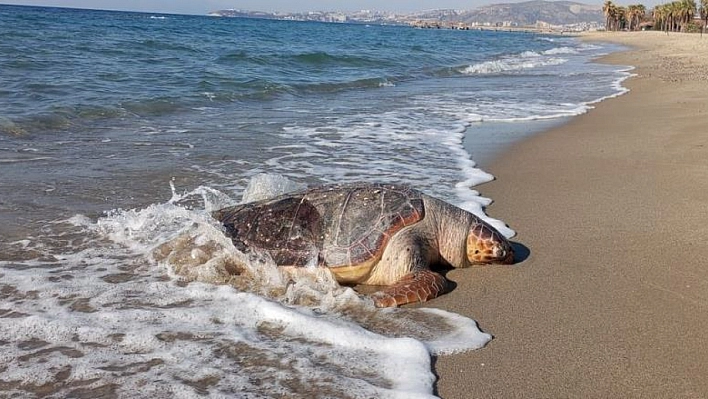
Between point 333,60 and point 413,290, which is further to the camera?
point 333,60

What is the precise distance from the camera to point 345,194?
4516mm

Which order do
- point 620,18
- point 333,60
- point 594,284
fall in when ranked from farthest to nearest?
point 620,18 → point 333,60 → point 594,284

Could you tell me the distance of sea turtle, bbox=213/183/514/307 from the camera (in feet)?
13.9

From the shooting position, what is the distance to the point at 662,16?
96375 mm

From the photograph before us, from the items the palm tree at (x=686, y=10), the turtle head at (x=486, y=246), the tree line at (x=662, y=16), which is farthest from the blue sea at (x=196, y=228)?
the palm tree at (x=686, y=10)

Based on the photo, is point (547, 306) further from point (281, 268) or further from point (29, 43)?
point (29, 43)

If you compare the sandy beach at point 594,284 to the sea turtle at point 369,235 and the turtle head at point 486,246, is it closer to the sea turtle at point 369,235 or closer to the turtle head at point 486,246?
the turtle head at point 486,246

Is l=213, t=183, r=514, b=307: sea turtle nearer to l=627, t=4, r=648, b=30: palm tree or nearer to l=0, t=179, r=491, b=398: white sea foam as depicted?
l=0, t=179, r=491, b=398: white sea foam

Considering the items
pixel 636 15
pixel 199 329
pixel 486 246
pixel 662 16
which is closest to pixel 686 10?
pixel 662 16

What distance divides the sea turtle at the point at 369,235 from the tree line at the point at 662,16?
8170 cm

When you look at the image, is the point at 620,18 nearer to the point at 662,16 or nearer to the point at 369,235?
the point at 662,16

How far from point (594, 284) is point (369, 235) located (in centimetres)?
152

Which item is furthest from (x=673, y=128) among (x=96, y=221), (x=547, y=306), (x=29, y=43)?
(x=29, y=43)

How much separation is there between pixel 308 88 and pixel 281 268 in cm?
1254
